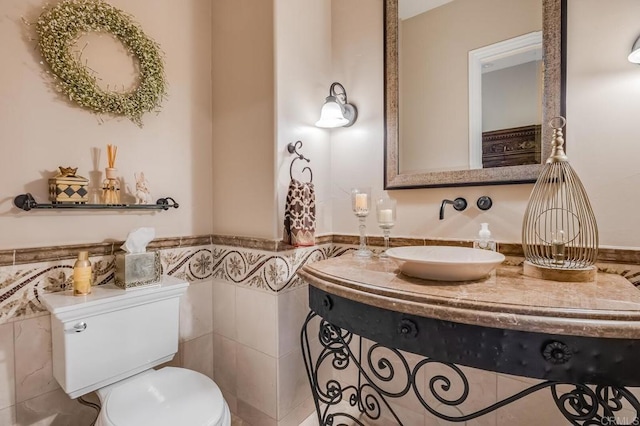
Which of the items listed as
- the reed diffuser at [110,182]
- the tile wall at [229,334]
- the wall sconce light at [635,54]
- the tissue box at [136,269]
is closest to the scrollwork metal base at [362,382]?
the tile wall at [229,334]

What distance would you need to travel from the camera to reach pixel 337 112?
1.42 m

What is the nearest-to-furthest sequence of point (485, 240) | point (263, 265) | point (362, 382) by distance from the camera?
point (485, 240) → point (263, 265) → point (362, 382)

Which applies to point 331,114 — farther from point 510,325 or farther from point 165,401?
point 165,401

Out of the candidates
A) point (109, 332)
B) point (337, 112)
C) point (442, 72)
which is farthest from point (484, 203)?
point (109, 332)

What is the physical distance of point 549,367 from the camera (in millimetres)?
649

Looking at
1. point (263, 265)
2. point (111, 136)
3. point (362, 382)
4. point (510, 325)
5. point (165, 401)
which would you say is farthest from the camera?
point (362, 382)

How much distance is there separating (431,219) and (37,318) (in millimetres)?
1615

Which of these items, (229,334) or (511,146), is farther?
(229,334)

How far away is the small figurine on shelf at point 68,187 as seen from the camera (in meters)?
1.05

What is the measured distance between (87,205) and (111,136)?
12.7 inches

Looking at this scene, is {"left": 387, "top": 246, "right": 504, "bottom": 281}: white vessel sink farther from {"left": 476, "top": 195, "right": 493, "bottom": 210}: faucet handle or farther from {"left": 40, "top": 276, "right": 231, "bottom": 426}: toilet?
{"left": 40, "top": 276, "right": 231, "bottom": 426}: toilet

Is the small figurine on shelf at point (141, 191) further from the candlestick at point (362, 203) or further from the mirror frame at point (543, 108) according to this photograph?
the mirror frame at point (543, 108)

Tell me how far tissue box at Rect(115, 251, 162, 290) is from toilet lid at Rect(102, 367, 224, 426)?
0.36 m

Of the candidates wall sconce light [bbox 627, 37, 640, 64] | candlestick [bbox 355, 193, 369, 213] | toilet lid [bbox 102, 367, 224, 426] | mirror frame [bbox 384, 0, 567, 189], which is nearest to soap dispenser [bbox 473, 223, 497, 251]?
mirror frame [bbox 384, 0, 567, 189]
